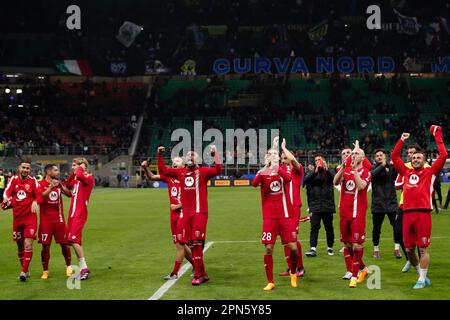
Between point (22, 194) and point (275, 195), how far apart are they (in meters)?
5.13

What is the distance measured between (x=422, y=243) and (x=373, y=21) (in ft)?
192

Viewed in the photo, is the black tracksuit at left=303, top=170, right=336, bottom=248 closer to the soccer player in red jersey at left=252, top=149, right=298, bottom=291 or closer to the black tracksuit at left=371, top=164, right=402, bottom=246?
the black tracksuit at left=371, top=164, right=402, bottom=246

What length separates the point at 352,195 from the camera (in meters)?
12.3

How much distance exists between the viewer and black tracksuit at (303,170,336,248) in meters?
16.0

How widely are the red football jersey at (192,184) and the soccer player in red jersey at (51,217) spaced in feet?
7.30

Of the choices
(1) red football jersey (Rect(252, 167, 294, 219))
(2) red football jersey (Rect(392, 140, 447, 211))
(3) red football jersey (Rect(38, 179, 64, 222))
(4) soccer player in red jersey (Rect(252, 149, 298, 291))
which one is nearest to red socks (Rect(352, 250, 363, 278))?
(4) soccer player in red jersey (Rect(252, 149, 298, 291))

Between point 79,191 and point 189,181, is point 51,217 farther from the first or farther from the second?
point 189,181

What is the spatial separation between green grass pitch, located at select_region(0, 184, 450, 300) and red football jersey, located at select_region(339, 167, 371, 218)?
1262 millimetres

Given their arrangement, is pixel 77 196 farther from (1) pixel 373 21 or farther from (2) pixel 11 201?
(1) pixel 373 21

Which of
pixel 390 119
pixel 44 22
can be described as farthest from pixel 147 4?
pixel 390 119

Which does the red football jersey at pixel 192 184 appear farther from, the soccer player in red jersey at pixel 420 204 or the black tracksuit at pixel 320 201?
the black tracksuit at pixel 320 201

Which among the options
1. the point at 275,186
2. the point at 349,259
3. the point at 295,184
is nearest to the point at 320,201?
the point at 295,184

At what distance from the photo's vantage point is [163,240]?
64.1ft

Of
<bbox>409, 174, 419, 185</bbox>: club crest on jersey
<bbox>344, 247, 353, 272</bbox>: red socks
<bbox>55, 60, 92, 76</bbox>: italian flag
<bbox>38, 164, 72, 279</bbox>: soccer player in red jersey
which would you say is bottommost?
<bbox>344, 247, 353, 272</bbox>: red socks
